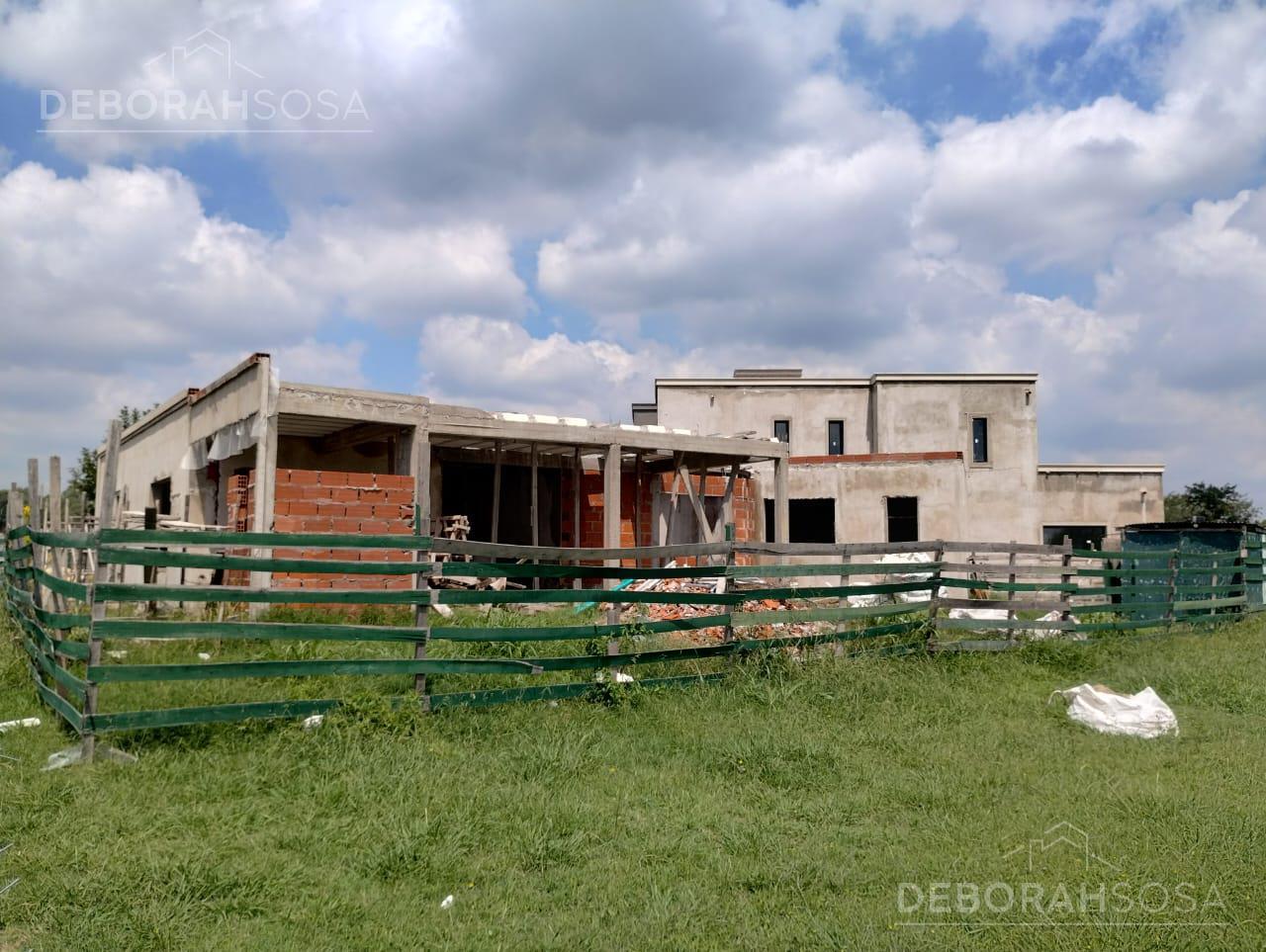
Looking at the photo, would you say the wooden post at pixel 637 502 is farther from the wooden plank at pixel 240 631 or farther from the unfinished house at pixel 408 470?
the wooden plank at pixel 240 631

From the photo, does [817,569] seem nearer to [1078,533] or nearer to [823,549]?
[823,549]

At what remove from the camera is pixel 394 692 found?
6785mm

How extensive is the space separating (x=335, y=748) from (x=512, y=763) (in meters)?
1.05

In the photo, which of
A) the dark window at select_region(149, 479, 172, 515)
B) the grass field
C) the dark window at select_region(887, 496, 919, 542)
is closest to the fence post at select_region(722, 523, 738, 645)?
the grass field

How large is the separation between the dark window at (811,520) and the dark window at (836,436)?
4.56m

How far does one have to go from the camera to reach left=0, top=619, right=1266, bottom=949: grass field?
3.88 m

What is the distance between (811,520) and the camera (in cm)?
3231

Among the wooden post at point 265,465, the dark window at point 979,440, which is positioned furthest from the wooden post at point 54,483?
the dark window at point 979,440

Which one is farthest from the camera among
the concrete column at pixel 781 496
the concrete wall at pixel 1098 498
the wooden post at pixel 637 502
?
the concrete wall at pixel 1098 498

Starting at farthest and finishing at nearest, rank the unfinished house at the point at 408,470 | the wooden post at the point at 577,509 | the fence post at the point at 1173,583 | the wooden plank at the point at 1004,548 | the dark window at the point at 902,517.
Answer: the dark window at the point at 902,517 < the wooden post at the point at 577,509 < the fence post at the point at 1173,583 < the unfinished house at the point at 408,470 < the wooden plank at the point at 1004,548

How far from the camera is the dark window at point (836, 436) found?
119 feet

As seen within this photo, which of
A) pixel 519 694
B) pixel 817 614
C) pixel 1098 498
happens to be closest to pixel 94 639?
pixel 519 694

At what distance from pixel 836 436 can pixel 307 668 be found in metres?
31.7

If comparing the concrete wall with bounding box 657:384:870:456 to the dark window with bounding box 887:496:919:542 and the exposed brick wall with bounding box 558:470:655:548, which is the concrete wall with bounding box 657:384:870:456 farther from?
the exposed brick wall with bounding box 558:470:655:548
